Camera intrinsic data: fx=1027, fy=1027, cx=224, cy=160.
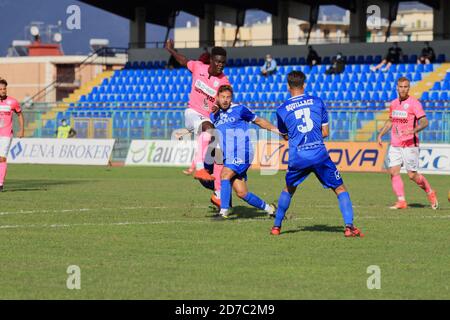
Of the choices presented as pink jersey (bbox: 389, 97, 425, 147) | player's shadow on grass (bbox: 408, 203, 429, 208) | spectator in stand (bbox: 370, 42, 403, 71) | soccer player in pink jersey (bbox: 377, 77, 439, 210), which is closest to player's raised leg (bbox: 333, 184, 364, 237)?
soccer player in pink jersey (bbox: 377, 77, 439, 210)

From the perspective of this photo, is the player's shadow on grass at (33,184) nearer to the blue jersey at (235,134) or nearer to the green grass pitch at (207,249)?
the green grass pitch at (207,249)

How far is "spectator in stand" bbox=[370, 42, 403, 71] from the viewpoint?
1716 inches

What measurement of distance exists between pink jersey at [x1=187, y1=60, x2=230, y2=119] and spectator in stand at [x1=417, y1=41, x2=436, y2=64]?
27.8m

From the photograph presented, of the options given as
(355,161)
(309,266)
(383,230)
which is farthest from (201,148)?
(355,161)

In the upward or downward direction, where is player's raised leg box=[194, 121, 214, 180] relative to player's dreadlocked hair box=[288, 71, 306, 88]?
downward

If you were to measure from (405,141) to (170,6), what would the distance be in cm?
3729

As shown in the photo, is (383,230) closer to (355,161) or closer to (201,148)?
(201,148)

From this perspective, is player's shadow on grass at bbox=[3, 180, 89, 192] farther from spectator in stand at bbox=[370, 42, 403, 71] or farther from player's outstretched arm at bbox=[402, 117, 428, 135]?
spectator in stand at bbox=[370, 42, 403, 71]

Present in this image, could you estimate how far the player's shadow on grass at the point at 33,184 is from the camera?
22.3 meters

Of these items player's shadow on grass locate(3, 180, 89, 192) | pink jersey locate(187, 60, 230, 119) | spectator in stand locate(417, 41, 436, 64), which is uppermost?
spectator in stand locate(417, 41, 436, 64)

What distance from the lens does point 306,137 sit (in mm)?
12727

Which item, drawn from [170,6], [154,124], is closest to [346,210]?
[154,124]

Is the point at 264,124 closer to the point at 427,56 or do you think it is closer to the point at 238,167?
the point at 238,167
